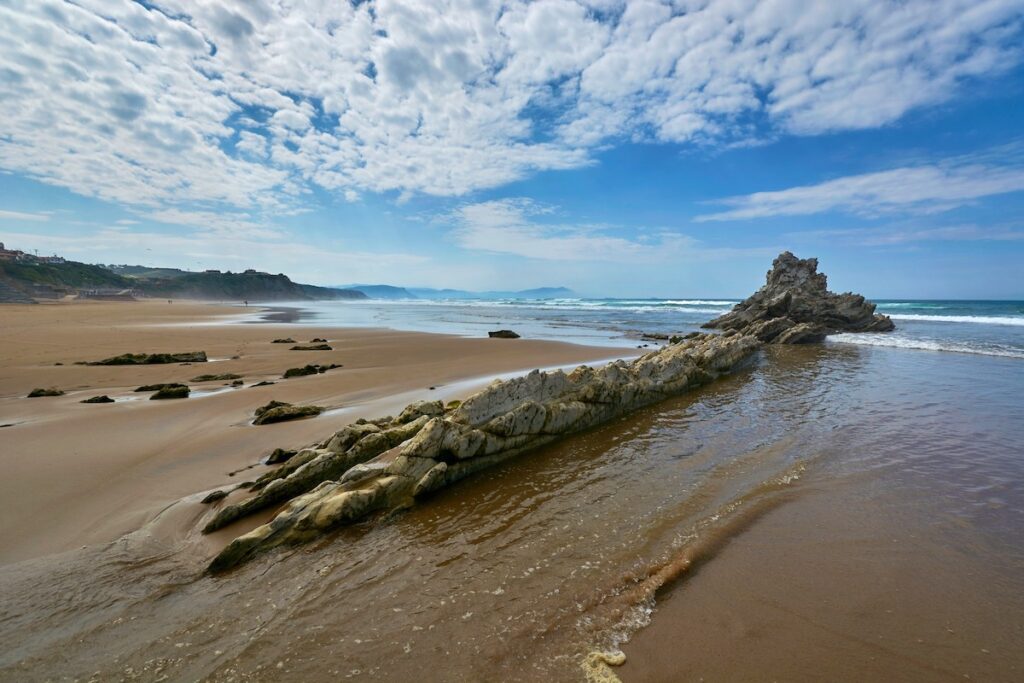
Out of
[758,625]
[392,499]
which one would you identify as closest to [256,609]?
[392,499]

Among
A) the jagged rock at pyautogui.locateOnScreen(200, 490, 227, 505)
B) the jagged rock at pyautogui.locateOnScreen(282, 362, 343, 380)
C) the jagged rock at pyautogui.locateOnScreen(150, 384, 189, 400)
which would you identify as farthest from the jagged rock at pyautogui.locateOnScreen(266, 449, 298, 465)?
the jagged rock at pyautogui.locateOnScreen(282, 362, 343, 380)

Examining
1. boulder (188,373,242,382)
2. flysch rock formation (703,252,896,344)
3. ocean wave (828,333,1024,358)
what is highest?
flysch rock formation (703,252,896,344)

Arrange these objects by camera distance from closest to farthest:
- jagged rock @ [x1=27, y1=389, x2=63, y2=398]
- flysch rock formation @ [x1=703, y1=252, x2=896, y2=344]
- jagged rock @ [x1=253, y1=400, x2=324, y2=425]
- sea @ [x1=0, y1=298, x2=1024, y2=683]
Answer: sea @ [x1=0, y1=298, x2=1024, y2=683] → jagged rock @ [x1=253, y1=400, x2=324, y2=425] → jagged rock @ [x1=27, y1=389, x2=63, y2=398] → flysch rock formation @ [x1=703, y1=252, x2=896, y2=344]

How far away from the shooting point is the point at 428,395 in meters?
12.7

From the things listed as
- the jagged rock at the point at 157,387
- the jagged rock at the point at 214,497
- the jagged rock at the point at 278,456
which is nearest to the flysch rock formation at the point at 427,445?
the jagged rock at the point at 214,497

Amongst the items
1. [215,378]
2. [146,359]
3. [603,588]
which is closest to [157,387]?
[215,378]

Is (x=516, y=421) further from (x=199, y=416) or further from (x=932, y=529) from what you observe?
(x=199, y=416)

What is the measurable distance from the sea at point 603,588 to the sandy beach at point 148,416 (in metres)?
1.38

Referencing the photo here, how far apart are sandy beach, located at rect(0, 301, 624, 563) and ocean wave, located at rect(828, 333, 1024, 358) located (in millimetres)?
18477

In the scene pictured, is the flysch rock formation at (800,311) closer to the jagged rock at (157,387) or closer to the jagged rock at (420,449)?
the jagged rock at (420,449)

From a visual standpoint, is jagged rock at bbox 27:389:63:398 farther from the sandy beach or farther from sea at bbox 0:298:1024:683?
sea at bbox 0:298:1024:683

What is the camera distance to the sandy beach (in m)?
5.95

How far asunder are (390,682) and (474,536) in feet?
7.16

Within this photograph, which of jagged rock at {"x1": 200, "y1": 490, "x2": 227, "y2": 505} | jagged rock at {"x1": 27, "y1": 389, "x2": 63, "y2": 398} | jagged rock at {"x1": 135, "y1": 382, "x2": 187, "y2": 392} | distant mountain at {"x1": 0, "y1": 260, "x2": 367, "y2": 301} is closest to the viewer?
jagged rock at {"x1": 200, "y1": 490, "x2": 227, "y2": 505}
